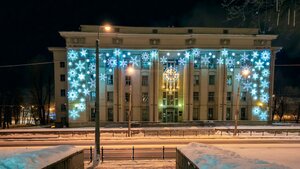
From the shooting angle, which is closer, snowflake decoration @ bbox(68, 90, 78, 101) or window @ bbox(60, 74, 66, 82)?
snowflake decoration @ bbox(68, 90, 78, 101)

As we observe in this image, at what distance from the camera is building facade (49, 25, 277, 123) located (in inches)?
1539

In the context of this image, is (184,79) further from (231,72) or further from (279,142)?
(279,142)

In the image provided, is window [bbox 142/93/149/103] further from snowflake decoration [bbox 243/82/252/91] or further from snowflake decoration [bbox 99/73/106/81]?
snowflake decoration [bbox 243/82/252/91]

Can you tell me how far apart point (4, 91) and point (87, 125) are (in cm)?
2644

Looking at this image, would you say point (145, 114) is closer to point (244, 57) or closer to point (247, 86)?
point (247, 86)

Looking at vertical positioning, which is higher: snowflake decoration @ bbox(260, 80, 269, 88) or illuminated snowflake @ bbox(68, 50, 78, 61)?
illuminated snowflake @ bbox(68, 50, 78, 61)

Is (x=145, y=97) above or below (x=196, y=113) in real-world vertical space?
above

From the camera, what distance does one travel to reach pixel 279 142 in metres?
24.3

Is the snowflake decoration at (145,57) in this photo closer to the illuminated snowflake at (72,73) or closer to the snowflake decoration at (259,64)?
the illuminated snowflake at (72,73)

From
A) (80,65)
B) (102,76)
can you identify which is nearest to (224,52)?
(102,76)

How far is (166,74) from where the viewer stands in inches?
1614

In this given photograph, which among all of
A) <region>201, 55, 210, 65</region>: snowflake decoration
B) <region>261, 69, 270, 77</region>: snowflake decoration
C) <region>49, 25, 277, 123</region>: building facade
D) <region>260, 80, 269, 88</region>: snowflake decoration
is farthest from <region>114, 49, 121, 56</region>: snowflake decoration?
<region>260, 80, 269, 88</region>: snowflake decoration

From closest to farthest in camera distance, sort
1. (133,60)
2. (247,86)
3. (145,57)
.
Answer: (133,60), (145,57), (247,86)

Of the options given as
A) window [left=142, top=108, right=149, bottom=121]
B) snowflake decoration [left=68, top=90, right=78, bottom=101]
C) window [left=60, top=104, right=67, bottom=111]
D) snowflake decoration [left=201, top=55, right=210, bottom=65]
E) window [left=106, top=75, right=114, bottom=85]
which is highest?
snowflake decoration [left=201, top=55, right=210, bottom=65]
